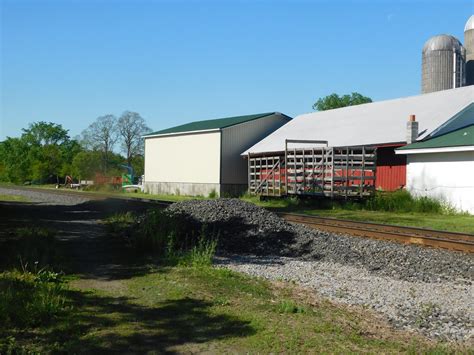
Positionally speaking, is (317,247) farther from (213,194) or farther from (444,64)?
(444,64)

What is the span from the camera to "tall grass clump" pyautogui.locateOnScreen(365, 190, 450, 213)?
21.7 metres

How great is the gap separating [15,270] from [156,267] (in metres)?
2.49

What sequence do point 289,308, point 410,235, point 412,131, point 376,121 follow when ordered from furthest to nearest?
point 376,121 < point 412,131 < point 410,235 < point 289,308

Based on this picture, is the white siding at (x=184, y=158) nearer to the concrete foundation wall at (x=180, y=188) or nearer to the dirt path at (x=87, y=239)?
the concrete foundation wall at (x=180, y=188)

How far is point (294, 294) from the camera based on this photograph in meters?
7.40

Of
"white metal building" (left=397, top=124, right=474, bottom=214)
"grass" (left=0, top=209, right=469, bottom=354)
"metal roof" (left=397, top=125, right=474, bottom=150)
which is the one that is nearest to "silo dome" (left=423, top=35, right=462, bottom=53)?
"white metal building" (left=397, top=124, right=474, bottom=214)

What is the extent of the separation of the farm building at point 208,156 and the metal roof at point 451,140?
670 inches

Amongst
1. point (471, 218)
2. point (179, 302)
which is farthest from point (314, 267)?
point (471, 218)

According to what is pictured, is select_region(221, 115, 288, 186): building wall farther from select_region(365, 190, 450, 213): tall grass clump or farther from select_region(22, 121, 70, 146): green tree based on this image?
select_region(22, 121, 70, 146): green tree

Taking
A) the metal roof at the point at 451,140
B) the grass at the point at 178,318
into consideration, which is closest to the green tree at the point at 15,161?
the metal roof at the point at 451,140

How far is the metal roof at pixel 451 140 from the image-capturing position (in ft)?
69.9

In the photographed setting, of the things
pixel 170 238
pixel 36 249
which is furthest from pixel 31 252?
pixel 170 238

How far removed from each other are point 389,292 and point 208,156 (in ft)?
108

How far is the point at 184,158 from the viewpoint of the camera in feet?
142
